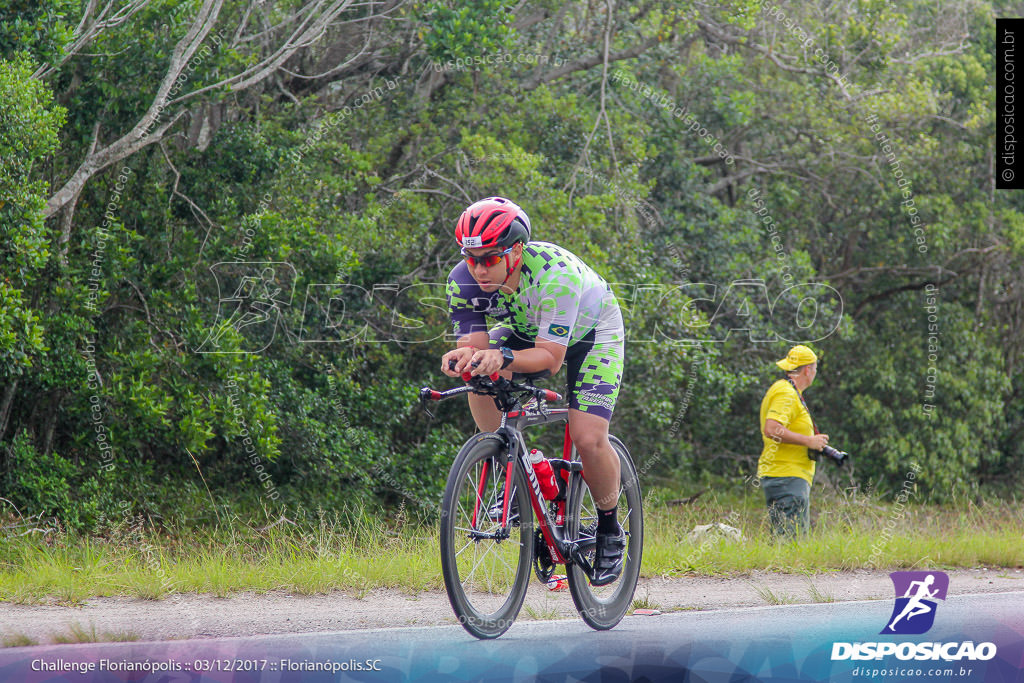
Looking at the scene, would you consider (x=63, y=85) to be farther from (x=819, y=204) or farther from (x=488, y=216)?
(x=819, y=204)

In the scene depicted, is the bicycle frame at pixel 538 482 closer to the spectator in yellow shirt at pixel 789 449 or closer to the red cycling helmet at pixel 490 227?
the red cycling helmet at pixel 490 227

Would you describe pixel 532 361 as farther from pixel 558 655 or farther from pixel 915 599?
pixel 915 599

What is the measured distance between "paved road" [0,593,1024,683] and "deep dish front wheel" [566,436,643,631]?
0.11 meters

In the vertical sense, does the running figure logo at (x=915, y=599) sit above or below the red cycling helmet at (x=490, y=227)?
below

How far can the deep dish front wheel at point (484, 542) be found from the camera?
416 cm

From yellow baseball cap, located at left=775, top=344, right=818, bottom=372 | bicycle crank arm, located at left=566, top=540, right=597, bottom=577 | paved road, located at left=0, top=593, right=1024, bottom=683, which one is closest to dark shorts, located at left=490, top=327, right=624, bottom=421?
bicycle crank arm, located at left=566, top=540, right=597, bottom=577

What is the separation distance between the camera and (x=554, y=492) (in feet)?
15.5

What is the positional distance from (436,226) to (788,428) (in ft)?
17.0

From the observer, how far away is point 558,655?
4.34 meters

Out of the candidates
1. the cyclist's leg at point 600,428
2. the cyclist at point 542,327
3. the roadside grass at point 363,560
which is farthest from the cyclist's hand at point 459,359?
the roadside grass at point 363,560

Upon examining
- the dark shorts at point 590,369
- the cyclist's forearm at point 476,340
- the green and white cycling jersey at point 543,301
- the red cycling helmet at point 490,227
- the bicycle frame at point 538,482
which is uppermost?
the red cycling helmet at point 490,227

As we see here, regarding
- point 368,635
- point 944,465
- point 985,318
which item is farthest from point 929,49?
point 368,635

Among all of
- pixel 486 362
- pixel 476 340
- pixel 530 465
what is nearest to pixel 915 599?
pixel 530 465

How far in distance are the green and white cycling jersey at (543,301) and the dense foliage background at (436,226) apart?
13.5 ft
